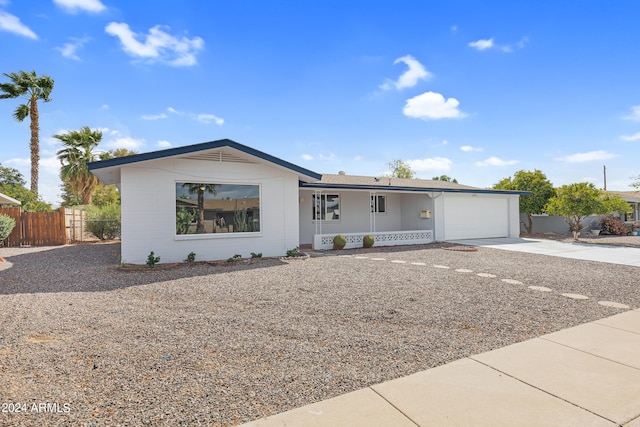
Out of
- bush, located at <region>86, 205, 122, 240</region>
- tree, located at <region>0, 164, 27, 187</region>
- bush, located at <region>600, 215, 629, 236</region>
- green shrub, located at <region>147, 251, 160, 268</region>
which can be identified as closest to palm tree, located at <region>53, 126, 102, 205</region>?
bush, located at <region>86, 205, 122, 240</region>

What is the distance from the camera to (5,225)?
14.6 m

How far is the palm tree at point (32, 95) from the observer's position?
817 inches

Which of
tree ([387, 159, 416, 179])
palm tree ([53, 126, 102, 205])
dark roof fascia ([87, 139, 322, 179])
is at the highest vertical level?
tree ([387, 159, 416, 179])

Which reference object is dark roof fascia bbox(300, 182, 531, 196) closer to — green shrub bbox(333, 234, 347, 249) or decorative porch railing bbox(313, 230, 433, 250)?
decorative porch railing bbox(313, 230, 433, 250)

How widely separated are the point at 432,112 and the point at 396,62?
26.1 ft

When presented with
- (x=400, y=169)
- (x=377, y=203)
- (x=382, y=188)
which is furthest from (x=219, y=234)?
(x=400, y=169)

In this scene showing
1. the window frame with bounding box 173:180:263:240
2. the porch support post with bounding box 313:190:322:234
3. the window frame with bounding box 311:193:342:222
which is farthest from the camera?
the window frame with bounding box 311:193:342:222

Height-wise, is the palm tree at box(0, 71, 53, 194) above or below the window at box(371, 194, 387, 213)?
above

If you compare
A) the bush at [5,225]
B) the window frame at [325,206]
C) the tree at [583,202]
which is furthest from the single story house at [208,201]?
the tree at [583,202]

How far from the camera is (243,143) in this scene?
1009cm

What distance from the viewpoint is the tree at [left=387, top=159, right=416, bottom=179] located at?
154 ft

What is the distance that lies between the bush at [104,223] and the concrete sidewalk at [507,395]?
64.5ft

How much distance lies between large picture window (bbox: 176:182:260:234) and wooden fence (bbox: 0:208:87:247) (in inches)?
436

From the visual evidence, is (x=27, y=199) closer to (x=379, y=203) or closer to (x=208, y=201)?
(x=208, y=201)
